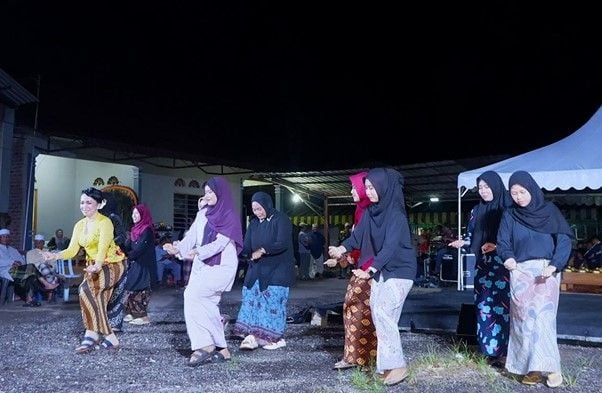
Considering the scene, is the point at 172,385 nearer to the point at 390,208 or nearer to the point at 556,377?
the point at 390,208

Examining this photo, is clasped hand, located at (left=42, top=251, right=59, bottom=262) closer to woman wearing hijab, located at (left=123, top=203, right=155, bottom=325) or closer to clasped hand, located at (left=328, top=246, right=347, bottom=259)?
woman wearing hijab, located at (left=123, top=203, right=155, bottom=325)

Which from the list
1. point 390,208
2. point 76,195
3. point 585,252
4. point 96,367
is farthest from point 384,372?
point 76,195

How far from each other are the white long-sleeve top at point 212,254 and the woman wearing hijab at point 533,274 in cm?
233

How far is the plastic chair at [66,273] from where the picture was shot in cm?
1181

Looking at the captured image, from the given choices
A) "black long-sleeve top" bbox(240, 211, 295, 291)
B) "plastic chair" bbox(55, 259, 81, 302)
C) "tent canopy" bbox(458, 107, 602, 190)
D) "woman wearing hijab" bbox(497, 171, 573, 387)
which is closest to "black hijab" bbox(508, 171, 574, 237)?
→ "woman wearing hijab" bbox(497, 171, 573, 387)

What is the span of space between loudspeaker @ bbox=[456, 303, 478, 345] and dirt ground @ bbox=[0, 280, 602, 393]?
13 cm

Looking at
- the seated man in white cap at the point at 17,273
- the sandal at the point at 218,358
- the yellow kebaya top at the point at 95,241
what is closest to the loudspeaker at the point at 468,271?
the sandal at the point at 218,358

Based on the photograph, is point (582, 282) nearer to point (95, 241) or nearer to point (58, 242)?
point (95, 241)

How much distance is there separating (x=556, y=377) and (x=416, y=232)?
551 inches

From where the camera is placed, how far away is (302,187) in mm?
19391

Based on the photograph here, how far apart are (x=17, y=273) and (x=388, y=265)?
8569mm

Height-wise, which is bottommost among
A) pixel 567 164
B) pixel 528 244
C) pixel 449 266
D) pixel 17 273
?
pixel 17 273

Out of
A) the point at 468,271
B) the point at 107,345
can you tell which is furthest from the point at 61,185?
the point at 107,345

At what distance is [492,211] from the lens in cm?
572
